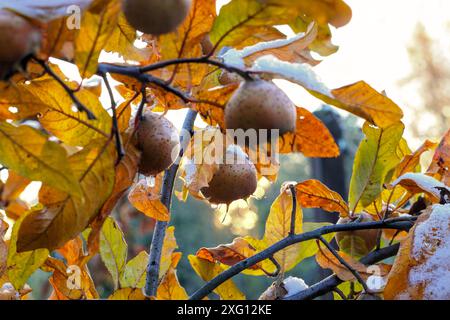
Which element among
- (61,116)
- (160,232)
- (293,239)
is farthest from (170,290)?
(61,116)

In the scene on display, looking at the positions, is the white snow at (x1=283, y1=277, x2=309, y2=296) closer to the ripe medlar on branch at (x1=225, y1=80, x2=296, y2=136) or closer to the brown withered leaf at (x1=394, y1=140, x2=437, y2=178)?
the brown withered leaf at (x1=394, y1=140, x2=437, y2=178)

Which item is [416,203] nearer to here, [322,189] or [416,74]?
[322,189]

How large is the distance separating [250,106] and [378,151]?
1.33ft

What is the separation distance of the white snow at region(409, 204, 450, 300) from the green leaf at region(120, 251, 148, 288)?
1.53 ft

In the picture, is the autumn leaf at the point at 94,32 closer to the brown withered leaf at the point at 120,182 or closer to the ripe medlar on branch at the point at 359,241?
the brown withered leaf at the point at 120,182

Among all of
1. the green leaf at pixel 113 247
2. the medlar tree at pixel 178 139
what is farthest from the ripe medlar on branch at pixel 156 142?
the green leaf at pixel 113 247

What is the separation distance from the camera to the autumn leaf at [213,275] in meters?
0.98

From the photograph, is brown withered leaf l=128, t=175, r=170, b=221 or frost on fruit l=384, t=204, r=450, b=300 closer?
frost on fruit l=384, t=204, r=450, b=300

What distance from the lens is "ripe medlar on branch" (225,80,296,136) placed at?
0.58 m

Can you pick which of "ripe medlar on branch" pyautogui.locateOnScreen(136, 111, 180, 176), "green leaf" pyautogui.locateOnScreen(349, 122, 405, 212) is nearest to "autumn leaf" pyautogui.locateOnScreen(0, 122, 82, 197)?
"ripe medlar on branch" pyautogui.locateOnScreen(136, 111, 180, 176)

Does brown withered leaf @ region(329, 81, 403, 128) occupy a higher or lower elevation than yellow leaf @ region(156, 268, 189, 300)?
higher

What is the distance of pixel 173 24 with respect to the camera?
60cm
